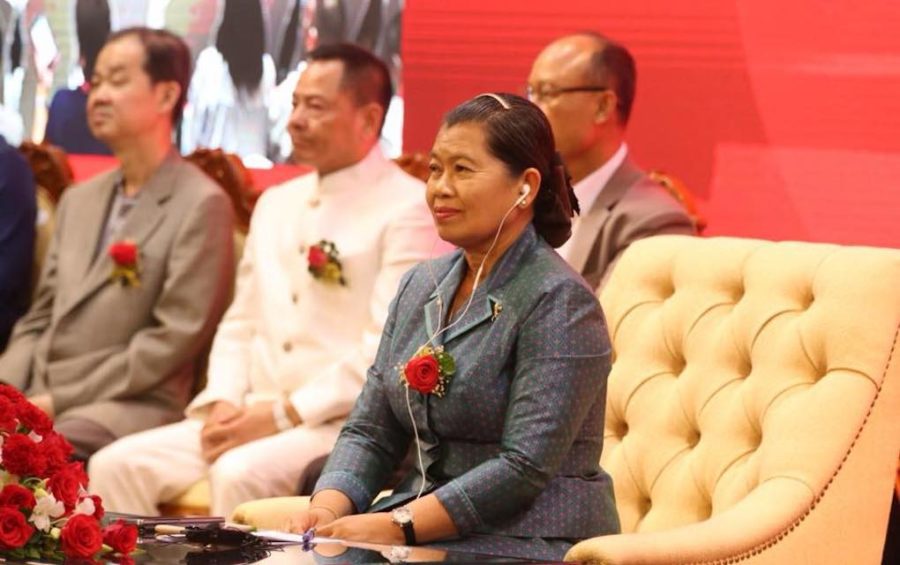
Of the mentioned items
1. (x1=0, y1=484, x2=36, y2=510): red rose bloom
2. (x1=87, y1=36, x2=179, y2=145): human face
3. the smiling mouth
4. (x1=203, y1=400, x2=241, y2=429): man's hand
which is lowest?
(x1=203, y1=400, x2=241, y2=429): man's hand

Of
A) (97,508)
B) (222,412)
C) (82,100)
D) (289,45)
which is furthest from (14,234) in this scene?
(97,508)

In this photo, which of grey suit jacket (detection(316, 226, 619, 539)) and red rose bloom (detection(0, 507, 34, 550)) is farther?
grey suit jacket (detection(316, 226, 619, 539))

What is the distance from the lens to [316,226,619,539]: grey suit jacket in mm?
2914

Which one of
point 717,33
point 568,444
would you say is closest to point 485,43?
point 717,33

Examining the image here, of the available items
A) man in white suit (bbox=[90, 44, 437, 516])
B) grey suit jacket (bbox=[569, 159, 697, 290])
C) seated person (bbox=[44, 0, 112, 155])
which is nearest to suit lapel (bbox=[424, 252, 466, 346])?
grey suit jacket (bbox=[569, 159, 697, 290])

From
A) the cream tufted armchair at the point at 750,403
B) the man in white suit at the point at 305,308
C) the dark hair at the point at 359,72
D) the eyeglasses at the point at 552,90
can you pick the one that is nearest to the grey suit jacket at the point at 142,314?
the man in white suit at the point at 305,308

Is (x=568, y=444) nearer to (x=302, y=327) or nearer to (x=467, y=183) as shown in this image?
(x=467, y=183)

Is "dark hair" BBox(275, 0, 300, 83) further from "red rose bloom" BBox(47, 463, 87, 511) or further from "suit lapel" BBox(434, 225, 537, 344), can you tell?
"red rose bloom" BBox(47, 463, 87, 511)

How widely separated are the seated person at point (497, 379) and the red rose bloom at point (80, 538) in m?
0.58

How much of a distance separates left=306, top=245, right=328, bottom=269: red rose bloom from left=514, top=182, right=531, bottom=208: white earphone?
1.85 metres

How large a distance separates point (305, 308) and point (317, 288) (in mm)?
70

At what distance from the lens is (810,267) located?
342 cm

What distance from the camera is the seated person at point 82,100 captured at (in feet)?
20.8

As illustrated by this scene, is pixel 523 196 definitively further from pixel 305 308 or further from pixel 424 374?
pixel 305 308
